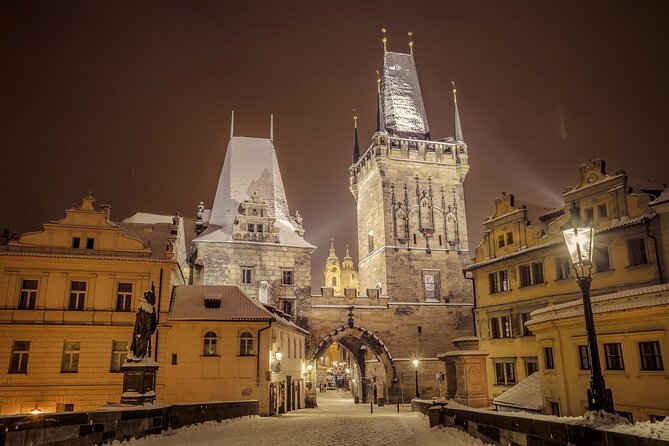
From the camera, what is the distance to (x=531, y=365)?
27.9 metres

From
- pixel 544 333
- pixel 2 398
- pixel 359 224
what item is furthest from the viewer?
pixel 359 224

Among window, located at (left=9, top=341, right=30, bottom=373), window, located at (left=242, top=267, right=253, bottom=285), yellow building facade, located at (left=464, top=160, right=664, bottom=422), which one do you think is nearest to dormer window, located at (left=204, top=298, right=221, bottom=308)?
window, located at (left=9, top=341, right=30, bottom=373)

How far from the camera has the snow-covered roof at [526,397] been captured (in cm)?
2126

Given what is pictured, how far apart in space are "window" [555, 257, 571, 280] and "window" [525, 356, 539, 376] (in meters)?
4.18

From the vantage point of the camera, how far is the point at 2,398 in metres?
24.4

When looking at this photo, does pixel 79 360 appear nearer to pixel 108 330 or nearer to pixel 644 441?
pixel 108 330

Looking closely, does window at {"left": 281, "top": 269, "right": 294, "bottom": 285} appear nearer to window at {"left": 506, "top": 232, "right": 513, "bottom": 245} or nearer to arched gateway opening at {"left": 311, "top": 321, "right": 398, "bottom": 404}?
arched gateway opening at {"left": 311, "top": 321, "right": 398, "bottom": 404}

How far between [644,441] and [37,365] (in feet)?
83.6

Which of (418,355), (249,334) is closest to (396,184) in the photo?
(418,355)

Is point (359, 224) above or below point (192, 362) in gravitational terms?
above

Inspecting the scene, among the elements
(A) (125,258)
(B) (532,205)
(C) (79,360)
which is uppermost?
(B) (532,205)

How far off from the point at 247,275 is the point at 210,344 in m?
11.7

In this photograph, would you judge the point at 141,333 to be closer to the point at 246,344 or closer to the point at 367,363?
the point at 246,344

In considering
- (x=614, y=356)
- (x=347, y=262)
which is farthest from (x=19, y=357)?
(x=347, y=262)
